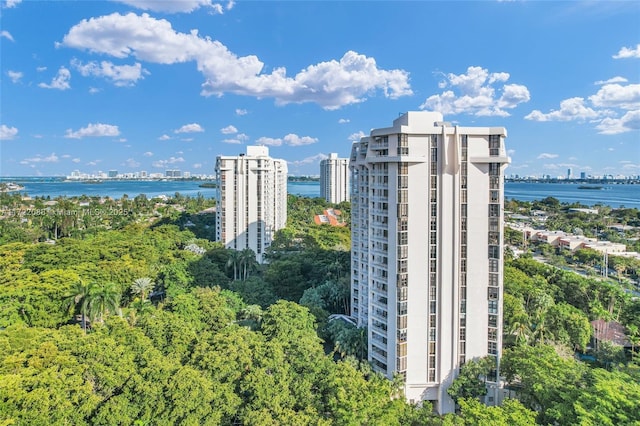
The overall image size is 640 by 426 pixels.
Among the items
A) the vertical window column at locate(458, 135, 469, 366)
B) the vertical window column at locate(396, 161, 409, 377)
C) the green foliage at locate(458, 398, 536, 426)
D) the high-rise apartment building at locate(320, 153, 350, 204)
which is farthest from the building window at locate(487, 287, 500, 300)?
the high-rise apartment building at locate(320, 153, 350, 204)

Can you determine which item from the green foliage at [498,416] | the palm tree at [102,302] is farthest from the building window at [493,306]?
the palm tree at [102,302]

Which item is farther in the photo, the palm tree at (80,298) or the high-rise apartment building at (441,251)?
the palm tree at (80,298)

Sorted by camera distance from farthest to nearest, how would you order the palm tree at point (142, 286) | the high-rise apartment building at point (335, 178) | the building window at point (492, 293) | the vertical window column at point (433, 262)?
the high-rise apartment building at point (335, 178) → the palm tree at point (142, 286) → the building window at point (492, 293) → the vertical window column at point (433, 262)

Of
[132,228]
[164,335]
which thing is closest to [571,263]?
[164,335]

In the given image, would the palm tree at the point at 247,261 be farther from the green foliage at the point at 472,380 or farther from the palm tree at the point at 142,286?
the green foliage at the point at 472,380

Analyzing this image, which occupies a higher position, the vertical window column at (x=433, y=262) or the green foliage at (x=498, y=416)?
the vertical window column at (x=433, y=262)

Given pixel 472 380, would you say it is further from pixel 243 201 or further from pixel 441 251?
pixel 243 201

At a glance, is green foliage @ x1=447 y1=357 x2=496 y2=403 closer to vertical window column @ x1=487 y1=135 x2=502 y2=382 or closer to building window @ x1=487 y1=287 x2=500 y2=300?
vertical window column @ x1=487 y1=135 x2=502 y2=382

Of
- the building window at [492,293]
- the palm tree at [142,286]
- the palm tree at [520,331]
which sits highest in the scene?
the building window at [492,293]
